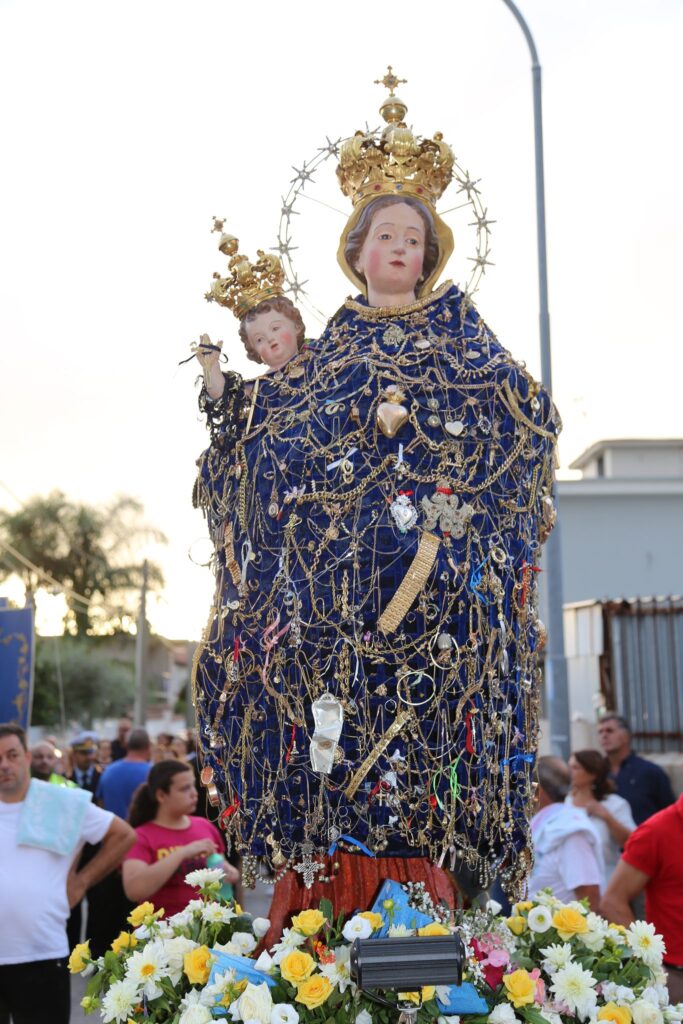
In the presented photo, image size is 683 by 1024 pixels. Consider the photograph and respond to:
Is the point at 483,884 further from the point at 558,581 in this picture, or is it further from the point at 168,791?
the point at 558,581

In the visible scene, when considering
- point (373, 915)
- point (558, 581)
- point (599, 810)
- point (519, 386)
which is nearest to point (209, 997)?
point (373, 915)

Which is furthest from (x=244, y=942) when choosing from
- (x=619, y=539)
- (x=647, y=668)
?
(x=619, y=539)

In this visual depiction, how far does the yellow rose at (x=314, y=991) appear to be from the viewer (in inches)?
120

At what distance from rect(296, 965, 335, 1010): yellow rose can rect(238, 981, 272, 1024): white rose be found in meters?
0.09

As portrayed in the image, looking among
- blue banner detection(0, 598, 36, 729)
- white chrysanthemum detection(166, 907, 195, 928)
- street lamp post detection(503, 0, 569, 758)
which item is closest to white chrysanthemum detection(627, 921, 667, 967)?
white chrysanthemum detection(166, 907, 195, 928)

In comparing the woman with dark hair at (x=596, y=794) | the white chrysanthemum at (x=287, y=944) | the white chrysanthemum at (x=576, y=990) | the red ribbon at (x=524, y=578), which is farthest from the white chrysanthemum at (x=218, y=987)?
the woman with dark hair at (x=596, y=794)

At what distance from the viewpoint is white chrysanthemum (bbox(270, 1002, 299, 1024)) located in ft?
9.92

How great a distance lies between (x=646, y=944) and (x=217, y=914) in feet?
4.48

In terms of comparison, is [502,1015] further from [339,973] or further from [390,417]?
[390,417]

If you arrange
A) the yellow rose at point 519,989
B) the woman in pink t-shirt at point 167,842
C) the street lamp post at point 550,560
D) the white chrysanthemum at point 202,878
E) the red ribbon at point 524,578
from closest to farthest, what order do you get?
the yellow rose at point 519,989 < the red ribbon at point 524,578 < the white chrysanthemum at point 202,878 < the woman in pink t-shirt at point 167,842 < the street lamp post at point 550,560

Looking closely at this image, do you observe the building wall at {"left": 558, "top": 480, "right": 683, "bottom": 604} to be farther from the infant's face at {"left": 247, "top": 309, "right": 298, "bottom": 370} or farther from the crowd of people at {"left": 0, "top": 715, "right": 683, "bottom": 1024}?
the infant's face at {"left": 247, "top": 309, "right": 298, "bottom": 370}

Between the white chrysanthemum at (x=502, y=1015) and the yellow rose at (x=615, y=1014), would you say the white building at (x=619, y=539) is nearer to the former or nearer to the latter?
the yellow rose at (x=615, y=1014)

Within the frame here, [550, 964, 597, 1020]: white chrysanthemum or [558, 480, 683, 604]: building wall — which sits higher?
[558, 480, 683, 604]: building wall

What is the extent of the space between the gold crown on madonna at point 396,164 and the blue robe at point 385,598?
1.28ft
